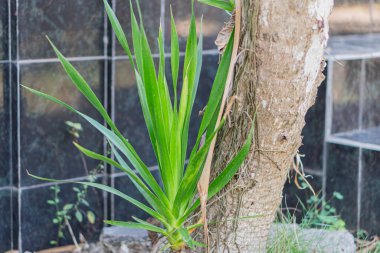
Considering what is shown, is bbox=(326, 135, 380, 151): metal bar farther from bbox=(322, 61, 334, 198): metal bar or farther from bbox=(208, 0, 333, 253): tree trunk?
bbox=(208, 0, 333, 253): tree trunk

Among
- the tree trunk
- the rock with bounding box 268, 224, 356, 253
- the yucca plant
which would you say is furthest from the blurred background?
the yucca plant

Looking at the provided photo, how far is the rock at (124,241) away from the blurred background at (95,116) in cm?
32

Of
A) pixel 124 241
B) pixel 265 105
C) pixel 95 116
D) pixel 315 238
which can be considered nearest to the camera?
pixel 265 105

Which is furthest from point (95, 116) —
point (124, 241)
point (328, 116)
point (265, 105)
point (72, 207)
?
point (265, 105)

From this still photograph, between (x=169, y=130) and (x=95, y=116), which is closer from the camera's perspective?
(x=169, y=130)

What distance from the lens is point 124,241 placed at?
3791 millimetres

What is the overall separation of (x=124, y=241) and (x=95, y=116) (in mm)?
707

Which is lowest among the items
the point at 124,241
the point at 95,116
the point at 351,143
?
the point at 124,241

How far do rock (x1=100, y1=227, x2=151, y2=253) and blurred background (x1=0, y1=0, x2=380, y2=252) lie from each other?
1.06ft

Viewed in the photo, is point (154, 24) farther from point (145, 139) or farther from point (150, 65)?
point (150, 65)

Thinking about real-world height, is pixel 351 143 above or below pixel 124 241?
above

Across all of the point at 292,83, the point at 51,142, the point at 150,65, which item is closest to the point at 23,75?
the point at 51,142

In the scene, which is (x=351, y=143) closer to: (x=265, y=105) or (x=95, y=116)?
(x=95, y=116)

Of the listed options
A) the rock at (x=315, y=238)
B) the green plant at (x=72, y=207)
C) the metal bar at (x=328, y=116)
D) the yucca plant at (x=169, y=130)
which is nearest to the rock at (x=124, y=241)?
the green plant at (x=72, y=207)
